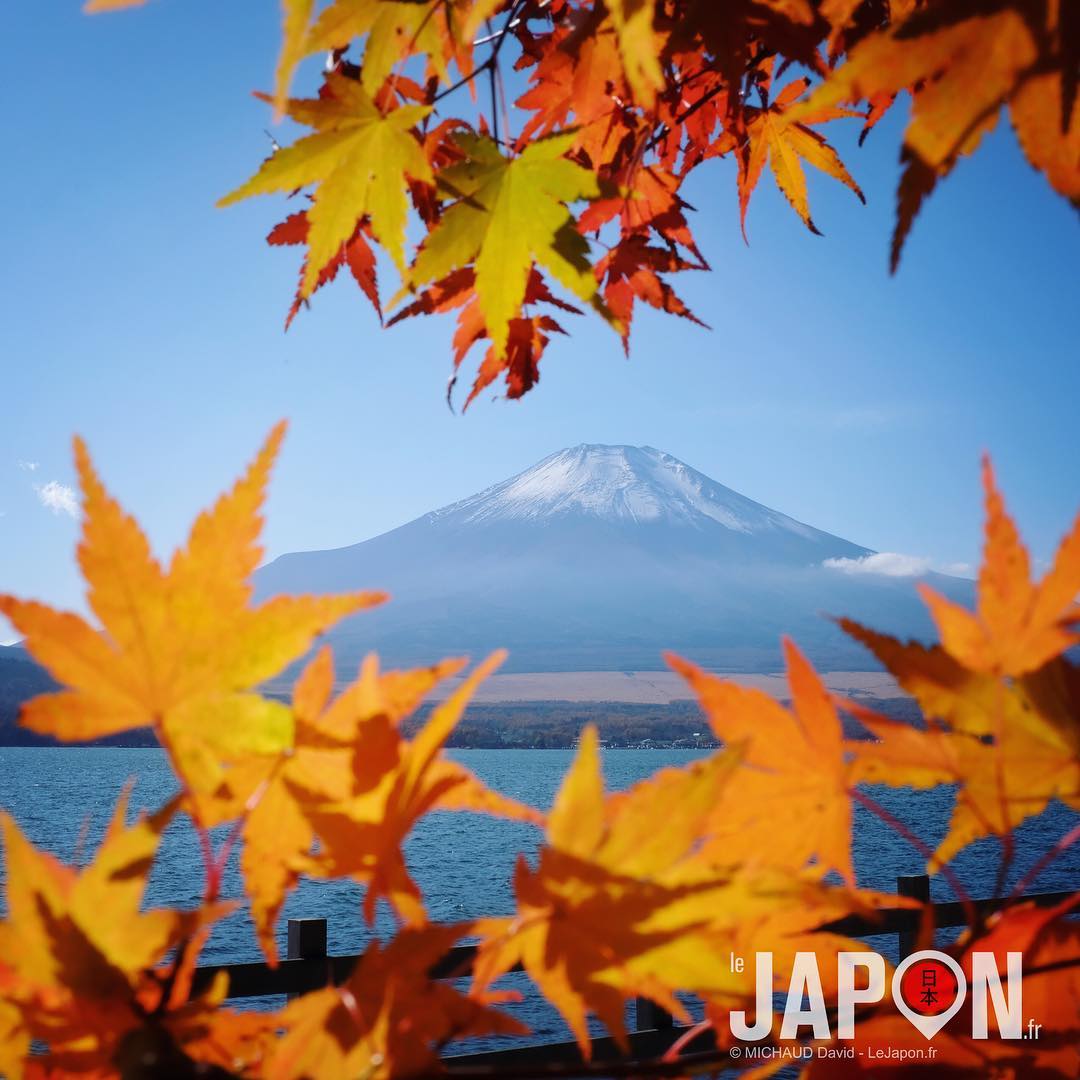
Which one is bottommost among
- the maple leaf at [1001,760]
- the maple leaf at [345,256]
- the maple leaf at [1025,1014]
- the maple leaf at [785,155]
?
the maple leaf at [1025,1014]

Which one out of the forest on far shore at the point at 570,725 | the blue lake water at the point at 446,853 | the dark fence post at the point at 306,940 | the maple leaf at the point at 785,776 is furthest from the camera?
the forest on far shore at the point at 570,725

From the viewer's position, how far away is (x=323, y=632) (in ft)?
0.96

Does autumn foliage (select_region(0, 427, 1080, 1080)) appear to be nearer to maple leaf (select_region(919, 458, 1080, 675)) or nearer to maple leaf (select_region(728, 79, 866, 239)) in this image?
maple leaf (select_region(919, 458, 1080, 675))

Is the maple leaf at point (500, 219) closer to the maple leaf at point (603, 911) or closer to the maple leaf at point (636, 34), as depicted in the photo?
the maple leaf at point (636, 34)

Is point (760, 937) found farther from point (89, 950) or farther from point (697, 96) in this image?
point (697, 96)

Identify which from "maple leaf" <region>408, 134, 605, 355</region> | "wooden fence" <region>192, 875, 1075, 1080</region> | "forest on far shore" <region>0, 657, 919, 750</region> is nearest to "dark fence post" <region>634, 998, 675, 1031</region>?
"wooden fence" <region>192, 875, 1075, 1080</region>

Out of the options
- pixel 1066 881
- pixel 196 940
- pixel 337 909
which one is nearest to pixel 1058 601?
pixel 196 940

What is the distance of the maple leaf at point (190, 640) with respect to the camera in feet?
0.94

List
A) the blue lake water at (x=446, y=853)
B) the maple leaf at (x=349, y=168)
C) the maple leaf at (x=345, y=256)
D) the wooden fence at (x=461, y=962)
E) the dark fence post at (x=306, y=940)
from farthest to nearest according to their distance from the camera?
1. the blue lake water at (x=446, y=853)
2. the dark fence post at (x=306, y=940)
3. the wooden fence at (x=461, y=962)
4. the maple leaf at (x=345, y=256)
5. the maple leaf at (x=349, y=168)

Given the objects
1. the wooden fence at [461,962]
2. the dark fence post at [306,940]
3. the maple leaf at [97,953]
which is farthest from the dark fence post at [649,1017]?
the maple leaf at [97,953]

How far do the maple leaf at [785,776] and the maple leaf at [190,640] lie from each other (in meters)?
0.15

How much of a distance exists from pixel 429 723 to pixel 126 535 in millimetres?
125

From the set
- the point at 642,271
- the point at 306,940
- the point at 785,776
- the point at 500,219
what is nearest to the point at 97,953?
the point at 785,776

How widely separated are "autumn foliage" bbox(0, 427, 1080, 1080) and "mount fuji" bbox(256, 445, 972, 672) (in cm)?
8159
